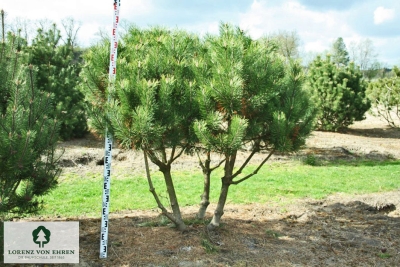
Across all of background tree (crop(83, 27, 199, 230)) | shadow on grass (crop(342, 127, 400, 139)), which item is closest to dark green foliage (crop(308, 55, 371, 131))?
shadow on grass (crop(342, 127, 400, 139))

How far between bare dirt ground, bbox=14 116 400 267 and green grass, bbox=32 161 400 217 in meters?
0.52

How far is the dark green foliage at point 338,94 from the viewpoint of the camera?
16.8 metres

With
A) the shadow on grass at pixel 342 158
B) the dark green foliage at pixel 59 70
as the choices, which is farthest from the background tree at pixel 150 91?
the dark green foliage at pixel 59 70

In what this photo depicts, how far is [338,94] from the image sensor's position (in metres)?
16.7

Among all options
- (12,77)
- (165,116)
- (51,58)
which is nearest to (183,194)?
(165,116)

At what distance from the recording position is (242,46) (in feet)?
14.2

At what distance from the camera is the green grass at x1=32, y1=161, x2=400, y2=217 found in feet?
22.6

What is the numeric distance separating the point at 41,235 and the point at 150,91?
6.83 ft

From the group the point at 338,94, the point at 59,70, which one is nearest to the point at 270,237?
the point at 59,70

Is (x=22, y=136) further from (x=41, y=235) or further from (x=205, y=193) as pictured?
(x=205, y=193)

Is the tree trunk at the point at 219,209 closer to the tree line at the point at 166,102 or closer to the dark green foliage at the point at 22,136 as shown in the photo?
the tree line at the point at 166,102

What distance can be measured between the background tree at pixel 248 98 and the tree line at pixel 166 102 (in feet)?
0.04

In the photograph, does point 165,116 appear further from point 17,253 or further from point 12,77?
point 17,253

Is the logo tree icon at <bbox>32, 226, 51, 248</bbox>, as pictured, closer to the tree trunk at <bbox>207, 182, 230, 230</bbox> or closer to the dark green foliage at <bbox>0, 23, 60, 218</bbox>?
the dark green foliage at <bbox>0, 23, 60, 218</bbox>
